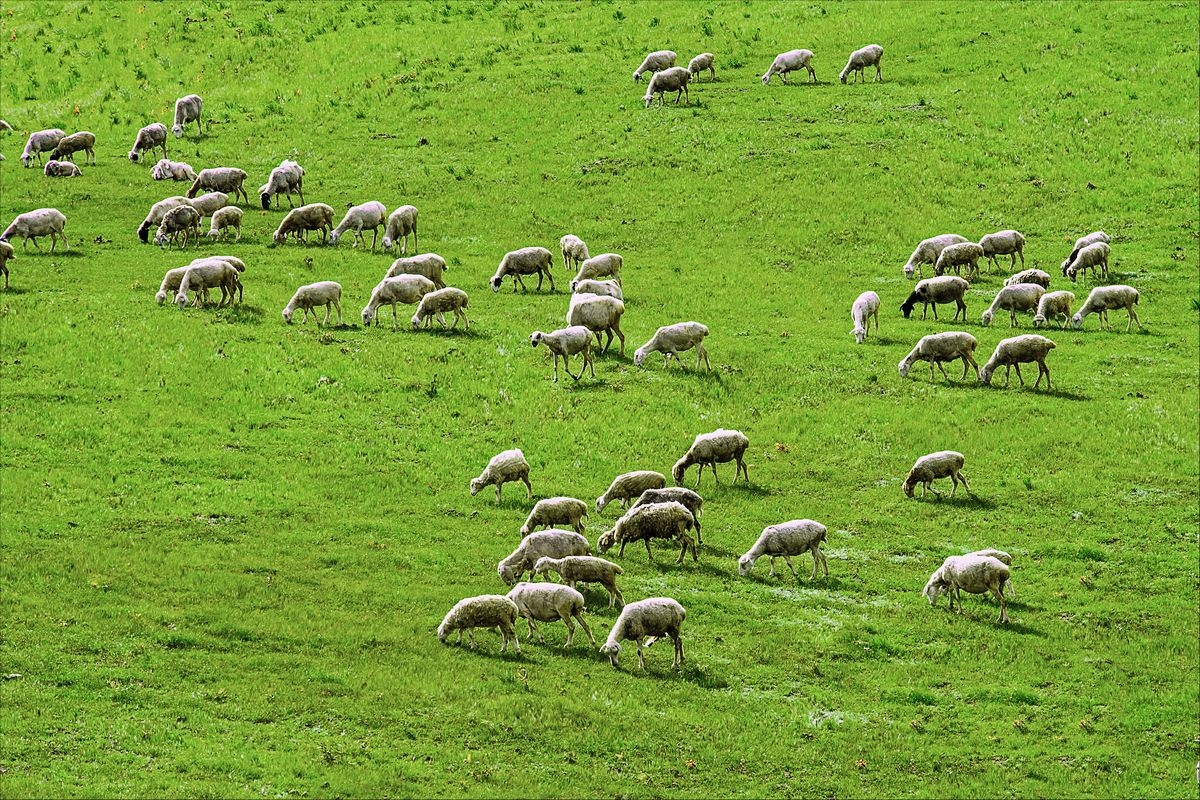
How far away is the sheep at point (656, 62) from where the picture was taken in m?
70.6

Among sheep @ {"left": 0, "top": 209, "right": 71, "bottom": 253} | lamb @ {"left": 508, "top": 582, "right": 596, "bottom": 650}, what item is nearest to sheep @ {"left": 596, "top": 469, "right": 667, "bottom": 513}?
lamb @ {"left": 508, "top": 582, "right": 596, "bottom": 650}

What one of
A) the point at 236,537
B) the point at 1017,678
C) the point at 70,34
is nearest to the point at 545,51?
the point at 70,34

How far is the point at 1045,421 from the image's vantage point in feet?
125

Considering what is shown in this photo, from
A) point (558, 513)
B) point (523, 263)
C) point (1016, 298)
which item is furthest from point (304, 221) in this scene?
point (1016, 298)

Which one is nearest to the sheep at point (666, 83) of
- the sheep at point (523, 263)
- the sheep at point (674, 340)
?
the sheep at point (523, 263)

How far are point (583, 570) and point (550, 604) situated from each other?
159 cm

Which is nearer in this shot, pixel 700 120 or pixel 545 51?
pixel 700 120

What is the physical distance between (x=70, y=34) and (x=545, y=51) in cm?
2819

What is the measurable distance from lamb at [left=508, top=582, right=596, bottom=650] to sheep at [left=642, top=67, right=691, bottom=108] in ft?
151

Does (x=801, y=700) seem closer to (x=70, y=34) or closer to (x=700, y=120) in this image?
(x=700, y=120)

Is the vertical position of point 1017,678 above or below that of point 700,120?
below

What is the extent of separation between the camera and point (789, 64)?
69875 mm

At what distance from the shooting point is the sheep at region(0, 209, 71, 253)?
49.2 m

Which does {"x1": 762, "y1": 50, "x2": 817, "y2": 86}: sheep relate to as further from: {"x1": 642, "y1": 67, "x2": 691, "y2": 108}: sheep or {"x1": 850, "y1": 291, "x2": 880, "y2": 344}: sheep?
{"x1": 850, "y1": 291, "x2": 880, "y2": 344}: sheep
